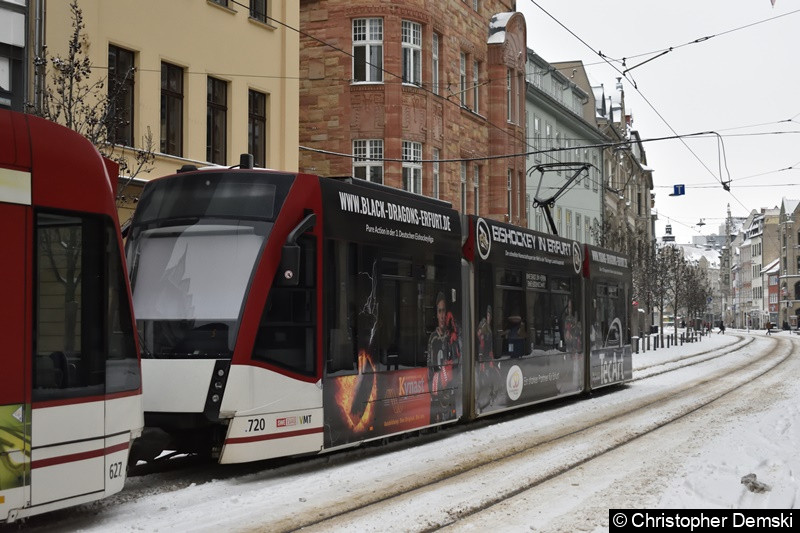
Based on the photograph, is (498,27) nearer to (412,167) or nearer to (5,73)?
(412,167)

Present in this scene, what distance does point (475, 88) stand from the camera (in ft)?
124

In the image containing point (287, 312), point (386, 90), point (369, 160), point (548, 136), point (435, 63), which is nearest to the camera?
point (287, 312)

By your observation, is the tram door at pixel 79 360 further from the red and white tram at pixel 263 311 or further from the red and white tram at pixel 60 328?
the red and white tram at pixel 263 311

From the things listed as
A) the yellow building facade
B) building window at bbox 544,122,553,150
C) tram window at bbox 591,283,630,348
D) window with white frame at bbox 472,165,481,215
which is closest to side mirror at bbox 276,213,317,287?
the yellow building facade

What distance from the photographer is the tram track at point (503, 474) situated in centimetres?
882

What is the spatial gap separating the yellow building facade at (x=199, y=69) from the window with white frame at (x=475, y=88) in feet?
38.4

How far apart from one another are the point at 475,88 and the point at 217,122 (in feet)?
50.7

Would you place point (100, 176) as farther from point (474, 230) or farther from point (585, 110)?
point (585, 110)

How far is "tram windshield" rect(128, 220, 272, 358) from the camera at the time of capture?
34.1 ft

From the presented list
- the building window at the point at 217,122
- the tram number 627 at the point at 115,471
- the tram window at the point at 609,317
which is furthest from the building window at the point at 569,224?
the tram number 627 at the point at 115,471

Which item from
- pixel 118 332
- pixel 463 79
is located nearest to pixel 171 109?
pixel 118 332

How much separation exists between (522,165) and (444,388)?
28297mm

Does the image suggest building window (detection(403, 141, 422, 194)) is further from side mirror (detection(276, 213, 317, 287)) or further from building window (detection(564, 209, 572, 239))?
building window (detection(564, 209, 572, 239))

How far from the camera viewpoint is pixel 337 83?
3156 cm
